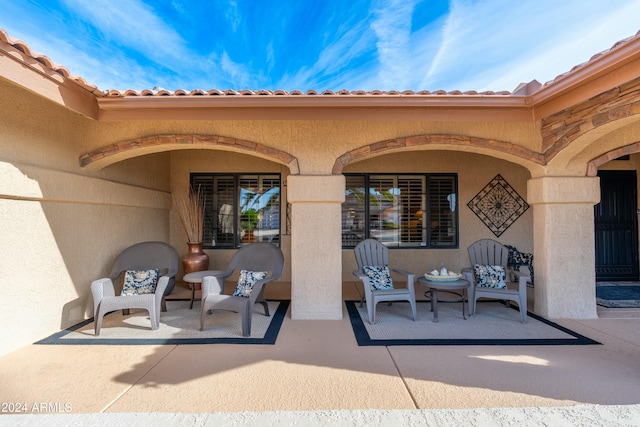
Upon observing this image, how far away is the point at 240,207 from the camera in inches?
245

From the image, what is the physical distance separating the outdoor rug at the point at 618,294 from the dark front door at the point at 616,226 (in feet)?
1.39

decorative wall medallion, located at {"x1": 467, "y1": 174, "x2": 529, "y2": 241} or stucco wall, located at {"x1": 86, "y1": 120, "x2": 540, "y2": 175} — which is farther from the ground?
stucco wall, located at {"x1": 86, "y1": 120, "x2": 540, "y2": 175}

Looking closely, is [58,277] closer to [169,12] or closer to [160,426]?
A: [160,426]

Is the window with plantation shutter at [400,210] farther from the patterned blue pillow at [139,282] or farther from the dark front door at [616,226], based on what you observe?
the patterned blue pillow at [139,282]

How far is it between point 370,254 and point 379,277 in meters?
0.45

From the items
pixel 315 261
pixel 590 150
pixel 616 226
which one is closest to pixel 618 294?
pixel 616 226

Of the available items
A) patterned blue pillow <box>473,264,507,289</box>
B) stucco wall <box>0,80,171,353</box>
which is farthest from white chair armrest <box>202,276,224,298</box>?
patterned blue pillow <box>473,264,507,289</box>

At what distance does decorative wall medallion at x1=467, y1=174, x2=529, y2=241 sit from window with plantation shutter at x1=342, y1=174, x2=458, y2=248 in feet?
1.73

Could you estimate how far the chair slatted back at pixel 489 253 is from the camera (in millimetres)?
4489

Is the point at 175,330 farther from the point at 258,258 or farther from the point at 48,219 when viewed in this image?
the point at 48,219

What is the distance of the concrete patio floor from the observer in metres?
2.02

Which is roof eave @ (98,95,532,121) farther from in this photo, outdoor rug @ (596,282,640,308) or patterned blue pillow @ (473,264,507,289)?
outdoor rug @ (596,282,640,308)

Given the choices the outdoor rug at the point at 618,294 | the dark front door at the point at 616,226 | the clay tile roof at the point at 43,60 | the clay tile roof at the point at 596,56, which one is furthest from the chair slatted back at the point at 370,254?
the dark front door at the point at 616,226

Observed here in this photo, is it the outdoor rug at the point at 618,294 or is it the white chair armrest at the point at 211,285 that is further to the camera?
the outdoor rug at the point at 618,294
